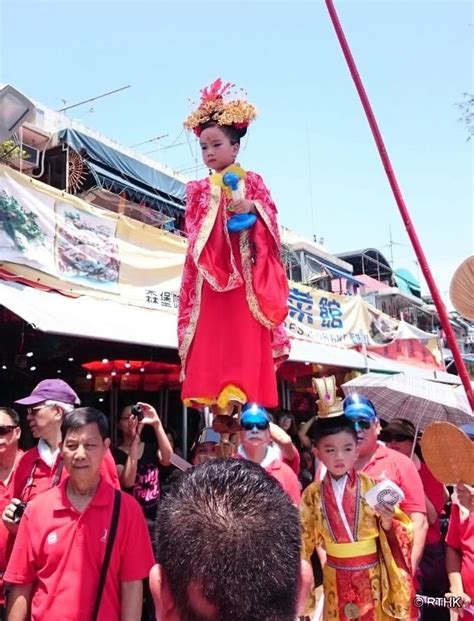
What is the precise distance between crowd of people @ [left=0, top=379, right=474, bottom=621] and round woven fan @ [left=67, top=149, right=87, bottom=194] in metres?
6.17

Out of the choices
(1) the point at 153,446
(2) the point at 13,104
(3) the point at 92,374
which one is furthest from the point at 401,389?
(3) the point at 92,374

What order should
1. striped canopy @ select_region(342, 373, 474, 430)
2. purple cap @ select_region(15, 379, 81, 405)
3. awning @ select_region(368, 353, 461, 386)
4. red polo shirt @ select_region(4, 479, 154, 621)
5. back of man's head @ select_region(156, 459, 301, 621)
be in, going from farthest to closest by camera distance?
1. awning @ select_region(368, 353, 461, 386)
2. striped canopy @ select_region(342, 373, 474, 430)
3. purple cap @ select_region(15, 379, 81, 405)
4. red polo shirt @ select_region(4, 479, 154, 621)
5. back of man's head @ select_region(156, 459, 301, 621)

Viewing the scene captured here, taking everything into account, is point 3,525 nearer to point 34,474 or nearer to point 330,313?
point 34,474

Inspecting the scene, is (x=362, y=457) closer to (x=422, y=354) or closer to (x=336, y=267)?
(x=422, y=354)

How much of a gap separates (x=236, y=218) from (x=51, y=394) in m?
1.48

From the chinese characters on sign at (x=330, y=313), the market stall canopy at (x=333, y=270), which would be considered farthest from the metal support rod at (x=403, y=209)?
the market stall canopy at (x=333, y=270)

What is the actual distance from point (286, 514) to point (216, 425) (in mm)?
1752

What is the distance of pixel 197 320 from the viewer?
2814 millimetres

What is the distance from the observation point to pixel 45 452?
2977 mm

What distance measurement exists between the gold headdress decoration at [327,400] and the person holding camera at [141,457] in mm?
859

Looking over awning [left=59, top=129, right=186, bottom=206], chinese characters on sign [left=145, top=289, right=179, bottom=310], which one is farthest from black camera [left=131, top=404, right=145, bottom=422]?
awning [left=59, top=129, right=186, bottom=206]

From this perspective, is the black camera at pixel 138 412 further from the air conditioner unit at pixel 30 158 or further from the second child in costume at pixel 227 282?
the air conditioner unit at pixel 30 158

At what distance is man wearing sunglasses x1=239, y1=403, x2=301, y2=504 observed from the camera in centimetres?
285

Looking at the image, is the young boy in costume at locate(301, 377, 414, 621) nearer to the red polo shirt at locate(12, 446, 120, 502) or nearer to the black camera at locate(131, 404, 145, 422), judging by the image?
the black camera at locate(131, 404, 145, 422)
